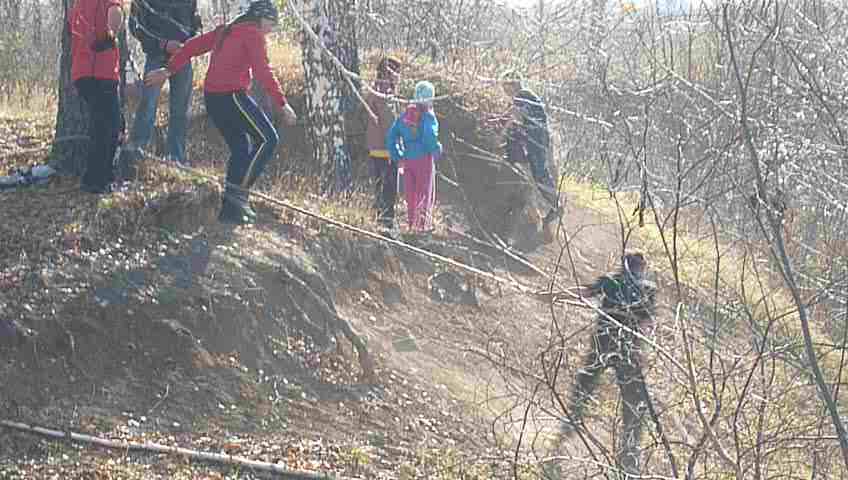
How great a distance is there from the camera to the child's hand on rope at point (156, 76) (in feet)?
29.6

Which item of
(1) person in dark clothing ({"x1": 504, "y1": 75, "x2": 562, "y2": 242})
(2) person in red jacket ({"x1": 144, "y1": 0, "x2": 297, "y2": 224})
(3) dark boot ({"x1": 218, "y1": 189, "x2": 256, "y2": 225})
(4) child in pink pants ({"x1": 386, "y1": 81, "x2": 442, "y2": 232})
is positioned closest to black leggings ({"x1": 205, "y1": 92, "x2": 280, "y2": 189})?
(2) person in red jacket ({"x1": 144, "y1": 0, "x2": 297, "y2": 224})

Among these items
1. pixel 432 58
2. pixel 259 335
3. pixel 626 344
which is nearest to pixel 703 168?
pixel 626 344

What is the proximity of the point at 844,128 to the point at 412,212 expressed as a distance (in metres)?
4.80

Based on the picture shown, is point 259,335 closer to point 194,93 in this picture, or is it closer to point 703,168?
point 703,168

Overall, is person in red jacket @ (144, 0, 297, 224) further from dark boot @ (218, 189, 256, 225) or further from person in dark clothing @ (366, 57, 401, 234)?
person in dark clothing @ (366, 57, 401, 234)

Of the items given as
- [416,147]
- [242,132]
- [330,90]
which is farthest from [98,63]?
[330,90]

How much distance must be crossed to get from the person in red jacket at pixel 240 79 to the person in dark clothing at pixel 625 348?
97.5 inches

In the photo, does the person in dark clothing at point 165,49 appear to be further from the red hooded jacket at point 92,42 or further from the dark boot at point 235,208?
Answer: the red hooded jacket at point 92,42

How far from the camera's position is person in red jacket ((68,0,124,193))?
7977 millimetres

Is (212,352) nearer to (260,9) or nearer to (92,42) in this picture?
(92,42)

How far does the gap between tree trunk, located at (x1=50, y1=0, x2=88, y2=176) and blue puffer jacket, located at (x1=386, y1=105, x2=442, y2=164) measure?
3.04 metres

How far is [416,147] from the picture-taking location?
11.4 metres

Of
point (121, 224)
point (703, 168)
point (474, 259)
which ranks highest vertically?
point (703, 168)

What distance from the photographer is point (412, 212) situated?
38.5 ft
